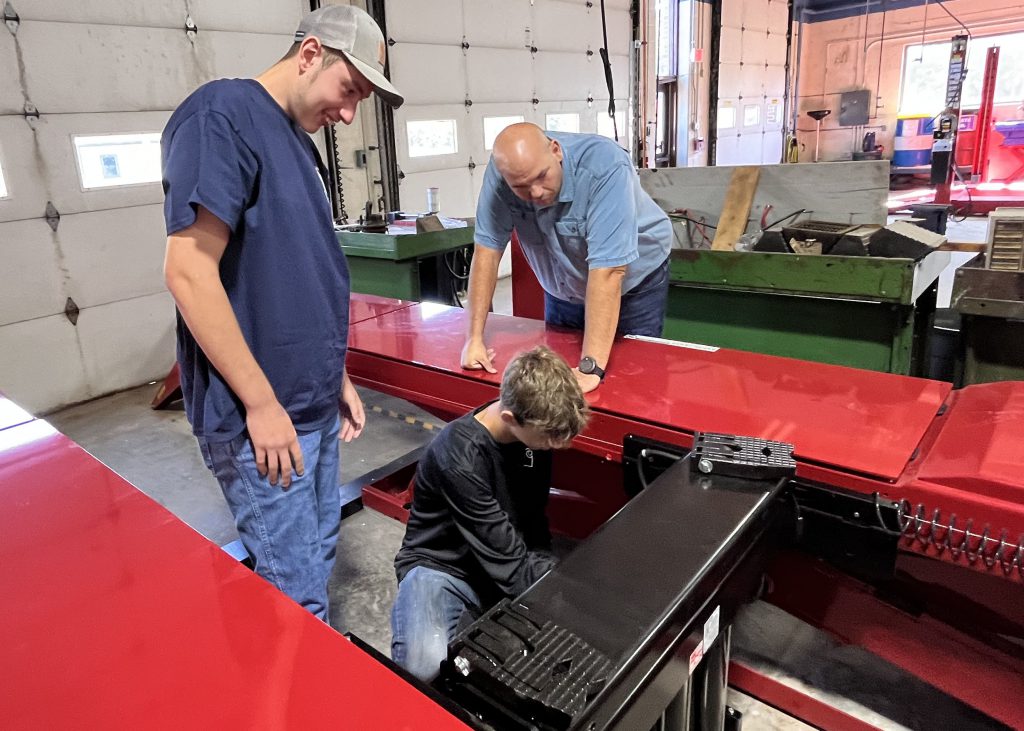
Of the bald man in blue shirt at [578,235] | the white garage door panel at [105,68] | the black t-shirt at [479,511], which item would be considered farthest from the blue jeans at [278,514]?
the white garage door panel at [105,68]

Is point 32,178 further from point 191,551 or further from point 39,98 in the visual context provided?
point 191,551

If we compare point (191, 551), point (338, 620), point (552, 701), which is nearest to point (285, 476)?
point (191, 551)

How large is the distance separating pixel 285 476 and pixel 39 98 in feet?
11.6

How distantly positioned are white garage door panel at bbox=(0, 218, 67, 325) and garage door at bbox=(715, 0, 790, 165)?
832 centimetres

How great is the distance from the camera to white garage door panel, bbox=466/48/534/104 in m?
5.98

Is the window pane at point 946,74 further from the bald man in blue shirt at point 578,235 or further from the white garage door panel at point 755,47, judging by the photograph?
the bald man in blue shirt at point 578,235

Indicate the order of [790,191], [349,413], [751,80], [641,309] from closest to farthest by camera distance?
1. [349,413]
2. [641,309]
3. [790,191]
4. [751,80]

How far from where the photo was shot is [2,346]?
3662 millimetres

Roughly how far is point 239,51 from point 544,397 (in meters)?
4.06

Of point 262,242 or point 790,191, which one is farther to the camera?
point 790,191

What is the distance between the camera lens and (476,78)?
6.01 meters

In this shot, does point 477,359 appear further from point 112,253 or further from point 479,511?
point 112,253

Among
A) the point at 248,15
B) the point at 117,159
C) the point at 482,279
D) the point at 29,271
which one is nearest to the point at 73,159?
the point at 117,159

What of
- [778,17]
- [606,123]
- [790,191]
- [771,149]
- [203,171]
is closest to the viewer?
[203,171]
